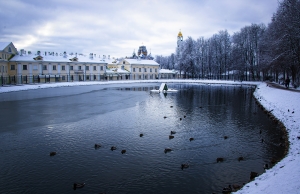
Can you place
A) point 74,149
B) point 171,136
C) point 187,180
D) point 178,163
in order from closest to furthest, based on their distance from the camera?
point 187,180
point 178,163
point 74,149
point 171,136

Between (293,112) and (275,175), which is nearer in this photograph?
(275,175)

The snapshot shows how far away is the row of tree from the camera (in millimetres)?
32062

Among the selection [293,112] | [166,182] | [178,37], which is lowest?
[166,182]

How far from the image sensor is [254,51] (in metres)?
72.5

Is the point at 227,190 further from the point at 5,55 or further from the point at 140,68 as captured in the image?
the point at 140,68

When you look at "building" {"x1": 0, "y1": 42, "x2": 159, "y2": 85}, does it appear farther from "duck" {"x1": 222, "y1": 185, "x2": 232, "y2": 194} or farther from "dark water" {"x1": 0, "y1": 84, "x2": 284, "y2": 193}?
"duck" {"x1": 222, "y1": 185, "x2": 232, "y2": 194}

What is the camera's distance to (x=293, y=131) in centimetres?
1511

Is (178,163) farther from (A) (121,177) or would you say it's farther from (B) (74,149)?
(B) (74,149)

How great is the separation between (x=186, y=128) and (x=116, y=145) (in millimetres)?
5916

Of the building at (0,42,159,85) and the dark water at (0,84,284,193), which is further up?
the building at (0,42,159,85)

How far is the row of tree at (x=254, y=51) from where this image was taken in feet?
105


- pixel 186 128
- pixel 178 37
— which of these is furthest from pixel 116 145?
pixel 178 37

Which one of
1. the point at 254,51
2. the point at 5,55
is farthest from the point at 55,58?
the point at 254,51

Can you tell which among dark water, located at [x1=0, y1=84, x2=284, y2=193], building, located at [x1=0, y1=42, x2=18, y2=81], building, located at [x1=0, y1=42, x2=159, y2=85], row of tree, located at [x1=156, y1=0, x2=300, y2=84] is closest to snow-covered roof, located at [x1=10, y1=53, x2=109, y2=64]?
building, located at [x1=0, y1=42, x2=159, y2=85]
